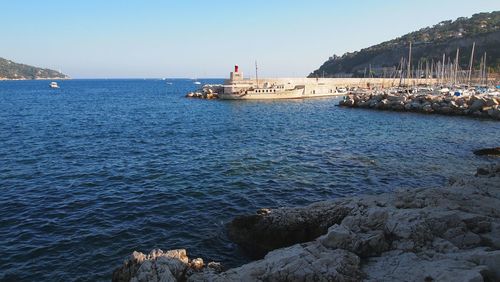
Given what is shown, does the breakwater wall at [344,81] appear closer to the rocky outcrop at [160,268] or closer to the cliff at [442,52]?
the cliff at [442,52]

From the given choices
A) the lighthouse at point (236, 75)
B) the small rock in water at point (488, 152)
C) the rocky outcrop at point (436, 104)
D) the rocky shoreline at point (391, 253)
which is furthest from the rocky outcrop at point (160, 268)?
the lighthouse at point (236, 75)

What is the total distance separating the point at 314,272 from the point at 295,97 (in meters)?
85.2

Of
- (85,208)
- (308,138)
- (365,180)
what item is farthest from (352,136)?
(85,208)

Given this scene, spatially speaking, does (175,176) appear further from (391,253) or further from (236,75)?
Answer: (236,75)

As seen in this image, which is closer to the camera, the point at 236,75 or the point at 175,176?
the point at 175,176

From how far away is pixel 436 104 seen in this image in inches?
2315

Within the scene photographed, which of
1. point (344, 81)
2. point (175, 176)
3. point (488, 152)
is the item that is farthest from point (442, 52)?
point (175, 176)

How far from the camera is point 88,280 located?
489 inches

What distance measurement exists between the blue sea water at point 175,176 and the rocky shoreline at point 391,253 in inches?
129

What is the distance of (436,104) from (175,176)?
49.7 meters

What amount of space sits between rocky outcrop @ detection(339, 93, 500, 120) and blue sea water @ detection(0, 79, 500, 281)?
18.4 ft

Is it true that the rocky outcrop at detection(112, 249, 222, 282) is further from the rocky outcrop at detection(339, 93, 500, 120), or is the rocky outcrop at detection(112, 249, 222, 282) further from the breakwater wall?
the breakwater wall

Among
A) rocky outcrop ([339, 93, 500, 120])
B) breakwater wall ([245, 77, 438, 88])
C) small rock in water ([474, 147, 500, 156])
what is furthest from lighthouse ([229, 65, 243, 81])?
small rock in water ([474, 147, 500, 156])

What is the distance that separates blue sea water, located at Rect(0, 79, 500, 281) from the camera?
14883mm
